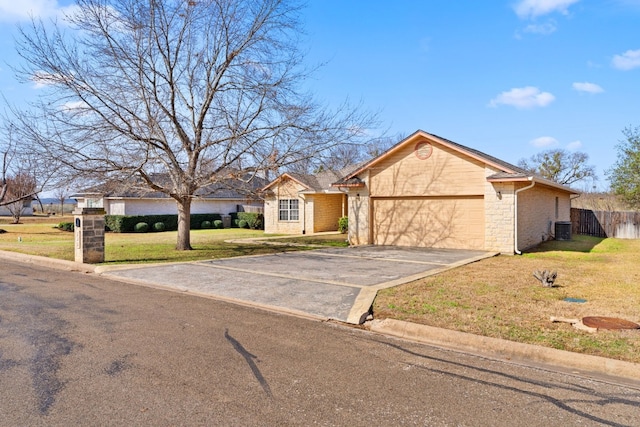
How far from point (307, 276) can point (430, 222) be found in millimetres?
8664

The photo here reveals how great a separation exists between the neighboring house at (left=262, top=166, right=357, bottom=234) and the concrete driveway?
35.2ft

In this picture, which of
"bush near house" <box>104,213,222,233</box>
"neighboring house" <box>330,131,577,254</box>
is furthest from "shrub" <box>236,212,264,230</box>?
"neighboring house" <box>330,131,577,254</box>

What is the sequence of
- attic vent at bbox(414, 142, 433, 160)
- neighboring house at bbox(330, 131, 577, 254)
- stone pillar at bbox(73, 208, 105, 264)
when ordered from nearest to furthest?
stone pillar at bbox(73, 208, 105, 264), neighboring house at bbox(330, 131, 577, 254), attic vent at bbox(414, 142, 433, 160)

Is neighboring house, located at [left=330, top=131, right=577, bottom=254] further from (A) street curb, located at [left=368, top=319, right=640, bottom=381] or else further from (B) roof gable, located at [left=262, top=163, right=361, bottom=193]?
(A) street curb, located at [left=368, top=319, right=640, bottom=381]

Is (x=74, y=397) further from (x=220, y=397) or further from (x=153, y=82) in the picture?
(x=153, y=82)

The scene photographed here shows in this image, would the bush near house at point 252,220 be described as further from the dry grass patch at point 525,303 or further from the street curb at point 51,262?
the dry grass patch at point 525,303

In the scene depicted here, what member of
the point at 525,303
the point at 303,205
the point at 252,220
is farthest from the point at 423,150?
the point at 252,220

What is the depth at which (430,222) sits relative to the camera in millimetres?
17891

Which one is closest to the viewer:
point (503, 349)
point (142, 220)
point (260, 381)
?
point (260, 381)

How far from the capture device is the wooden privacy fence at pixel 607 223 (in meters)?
24.2

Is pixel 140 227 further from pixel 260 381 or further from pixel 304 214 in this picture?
pixel 260 381

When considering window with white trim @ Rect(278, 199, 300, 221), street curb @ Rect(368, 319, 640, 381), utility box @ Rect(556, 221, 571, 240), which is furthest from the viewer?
window with white trim @ Rect(278, 199, 300, 221)

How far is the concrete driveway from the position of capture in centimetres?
806

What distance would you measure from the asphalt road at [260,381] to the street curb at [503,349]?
0.34m
